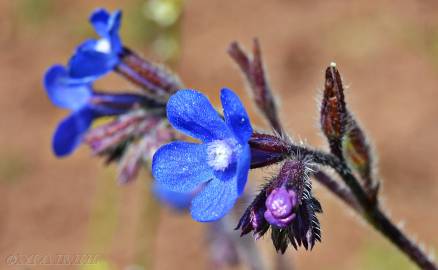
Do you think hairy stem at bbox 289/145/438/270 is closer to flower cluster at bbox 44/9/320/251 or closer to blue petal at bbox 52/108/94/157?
flower cluster at bbox 44/9/320/251

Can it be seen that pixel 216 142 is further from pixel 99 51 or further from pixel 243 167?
pixel 99 51

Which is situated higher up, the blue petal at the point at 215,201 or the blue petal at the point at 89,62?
the blue petal at the point at 89,62

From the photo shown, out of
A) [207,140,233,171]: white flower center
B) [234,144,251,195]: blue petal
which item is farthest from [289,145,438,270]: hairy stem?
[234,144,251,195]: blue petal

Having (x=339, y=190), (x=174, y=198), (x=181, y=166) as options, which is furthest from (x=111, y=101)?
(x=174, y=198)

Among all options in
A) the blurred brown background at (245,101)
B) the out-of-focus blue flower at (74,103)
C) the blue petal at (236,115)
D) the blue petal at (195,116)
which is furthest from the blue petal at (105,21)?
the blurred brown background at (245,101)

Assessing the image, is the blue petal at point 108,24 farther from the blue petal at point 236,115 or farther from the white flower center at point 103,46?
the blue petal at point 236,115

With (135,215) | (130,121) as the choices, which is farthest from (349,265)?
(130,121)

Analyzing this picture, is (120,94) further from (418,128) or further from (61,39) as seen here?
(61,39)
